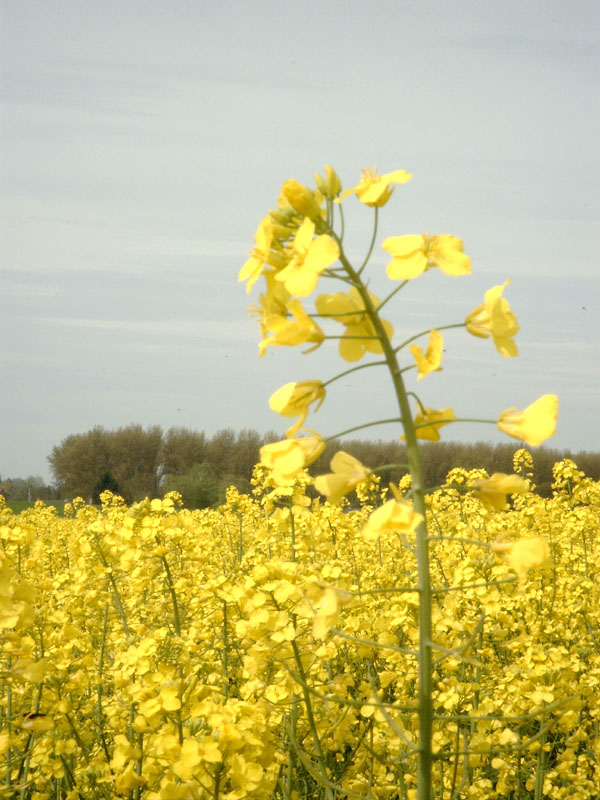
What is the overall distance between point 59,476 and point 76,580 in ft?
103

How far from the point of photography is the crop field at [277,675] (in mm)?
1723

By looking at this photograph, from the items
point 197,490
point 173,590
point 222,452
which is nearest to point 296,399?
point 173,590

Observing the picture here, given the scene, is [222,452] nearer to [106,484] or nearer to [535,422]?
[106,484]

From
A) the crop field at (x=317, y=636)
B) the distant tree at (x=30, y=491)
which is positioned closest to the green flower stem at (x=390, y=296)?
the crop field at (x=317, y=636)

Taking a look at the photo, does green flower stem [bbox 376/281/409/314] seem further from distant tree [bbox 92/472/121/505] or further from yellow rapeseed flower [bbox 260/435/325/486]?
distant tree [bbox 92/472/121/505]

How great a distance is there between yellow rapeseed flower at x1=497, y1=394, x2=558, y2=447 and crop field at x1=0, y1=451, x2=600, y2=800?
159mm

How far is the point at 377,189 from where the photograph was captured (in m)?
1.40

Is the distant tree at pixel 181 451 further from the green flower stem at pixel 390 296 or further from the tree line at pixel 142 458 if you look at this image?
the green flower stem at pixel 390 296

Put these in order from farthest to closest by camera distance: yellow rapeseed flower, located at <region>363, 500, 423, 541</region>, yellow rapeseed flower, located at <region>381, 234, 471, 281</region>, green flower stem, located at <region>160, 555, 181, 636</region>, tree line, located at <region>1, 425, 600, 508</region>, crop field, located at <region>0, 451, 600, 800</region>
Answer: tree line, located at <region>1, 425, 600, 508</region> → green flower stem, located at <region>160, 555, 181, 636</region> → crop field, located at <region>0, 451, 600, 800</region> → yellow rapeseed flower, located at <region>381, 234, 471, 281</region> → yellow rapeseed flower, located at <region>363, 500, 423, 541</region>

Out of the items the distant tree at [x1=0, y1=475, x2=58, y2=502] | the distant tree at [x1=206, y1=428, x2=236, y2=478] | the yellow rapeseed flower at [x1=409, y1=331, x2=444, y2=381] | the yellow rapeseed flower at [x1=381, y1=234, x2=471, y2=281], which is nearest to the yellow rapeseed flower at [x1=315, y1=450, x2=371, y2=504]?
the yellow rapeseed flower at [x1=409, y1=331, x2=444, y2=381]

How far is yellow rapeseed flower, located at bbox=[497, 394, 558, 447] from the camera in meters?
1.36

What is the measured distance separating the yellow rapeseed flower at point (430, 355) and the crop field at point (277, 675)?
21cm

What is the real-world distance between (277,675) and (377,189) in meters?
1.75

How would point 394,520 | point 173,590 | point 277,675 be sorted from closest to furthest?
point 394,520 → point 277,675 → point 173,590
